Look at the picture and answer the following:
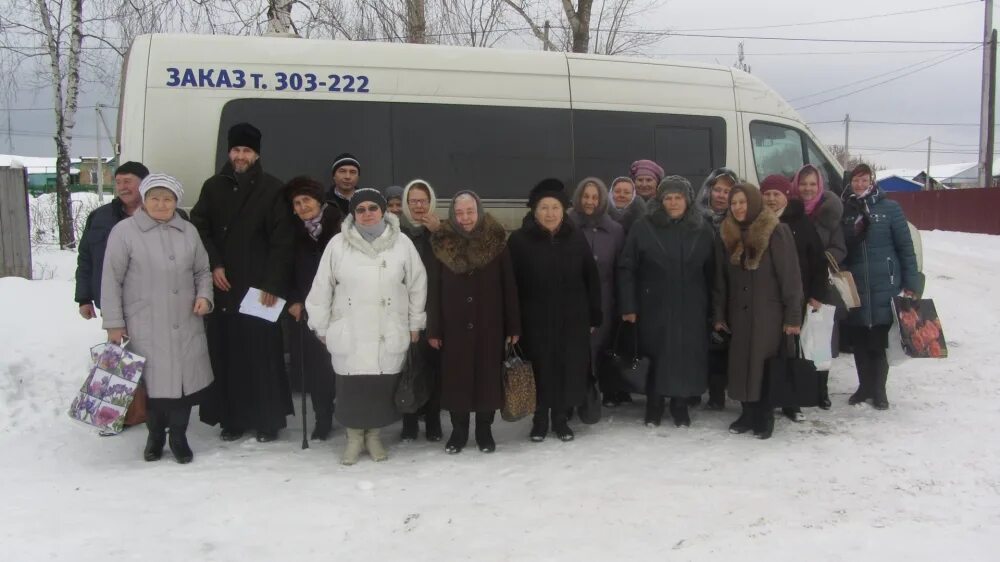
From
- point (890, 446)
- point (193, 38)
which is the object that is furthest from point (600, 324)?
point (193, 38)

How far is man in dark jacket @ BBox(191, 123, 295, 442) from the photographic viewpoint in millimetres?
4145

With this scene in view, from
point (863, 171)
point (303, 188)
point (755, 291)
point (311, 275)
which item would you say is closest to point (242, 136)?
point (303, 188)

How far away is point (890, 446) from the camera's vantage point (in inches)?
164

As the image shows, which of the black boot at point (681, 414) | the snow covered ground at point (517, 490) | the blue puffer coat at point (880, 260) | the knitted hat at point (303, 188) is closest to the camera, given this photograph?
the snow covered ground at point (517, 490)

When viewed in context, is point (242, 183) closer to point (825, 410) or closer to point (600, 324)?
point (600, 324)

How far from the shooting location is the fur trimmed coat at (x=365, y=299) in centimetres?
386

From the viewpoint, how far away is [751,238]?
169 inches

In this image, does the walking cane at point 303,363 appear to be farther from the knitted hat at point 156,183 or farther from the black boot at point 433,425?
the knitted hat at point 156,183

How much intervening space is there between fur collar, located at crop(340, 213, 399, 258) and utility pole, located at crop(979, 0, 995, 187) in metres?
22.9

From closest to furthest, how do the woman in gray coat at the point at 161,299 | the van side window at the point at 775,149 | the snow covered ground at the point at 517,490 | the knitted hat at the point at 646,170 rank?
the snow covered ground at the point at 517,490, the woman in gray coat at the point at 161,299, the knitted hat at the point at 646,170, the van side window at the point at 775,149

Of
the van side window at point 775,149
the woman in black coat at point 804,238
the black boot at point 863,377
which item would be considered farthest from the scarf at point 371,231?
the van side window at point 775,149

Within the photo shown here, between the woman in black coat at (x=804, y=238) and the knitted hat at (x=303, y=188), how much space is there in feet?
9.47

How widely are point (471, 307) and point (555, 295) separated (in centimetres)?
54

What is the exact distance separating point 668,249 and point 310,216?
2.28 m
